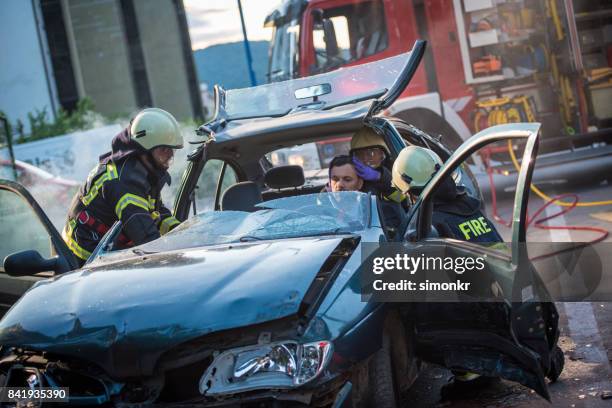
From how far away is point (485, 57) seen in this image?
12.1m

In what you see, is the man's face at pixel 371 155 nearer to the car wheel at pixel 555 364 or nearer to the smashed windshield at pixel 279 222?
the smashed windshield at pixel 279 222

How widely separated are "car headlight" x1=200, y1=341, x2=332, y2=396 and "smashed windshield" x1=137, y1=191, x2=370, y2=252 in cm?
103

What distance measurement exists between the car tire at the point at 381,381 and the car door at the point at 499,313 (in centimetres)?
34

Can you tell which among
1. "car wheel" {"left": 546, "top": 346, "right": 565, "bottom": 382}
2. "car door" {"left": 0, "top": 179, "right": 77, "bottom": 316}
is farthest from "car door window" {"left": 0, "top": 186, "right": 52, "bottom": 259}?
"car wheel" {"left": 546, "top": 346, "right": 565, "bottom": 382}

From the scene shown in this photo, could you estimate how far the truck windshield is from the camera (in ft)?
41.1

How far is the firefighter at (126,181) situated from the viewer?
584cm

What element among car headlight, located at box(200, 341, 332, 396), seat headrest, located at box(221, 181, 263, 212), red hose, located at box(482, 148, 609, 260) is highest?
seat headrest, located at box(221, 181, 263, 212)

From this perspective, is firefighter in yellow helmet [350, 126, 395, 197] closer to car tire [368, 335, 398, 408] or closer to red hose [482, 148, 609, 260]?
red hose [482, 148, 609, 260]

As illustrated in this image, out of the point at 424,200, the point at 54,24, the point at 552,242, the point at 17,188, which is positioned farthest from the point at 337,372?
the point at 54,24

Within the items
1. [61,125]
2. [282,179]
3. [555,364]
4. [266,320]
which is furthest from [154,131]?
[61,125]

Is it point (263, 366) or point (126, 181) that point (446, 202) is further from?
point (126, 181)

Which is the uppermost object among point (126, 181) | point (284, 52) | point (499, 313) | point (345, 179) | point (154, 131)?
point (284, 52)

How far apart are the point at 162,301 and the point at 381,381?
98 centimetres

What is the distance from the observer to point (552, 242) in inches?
339
